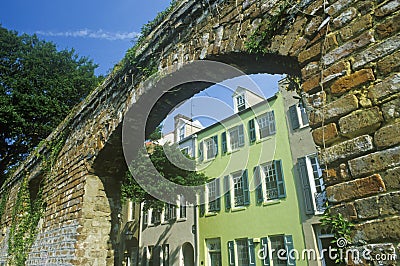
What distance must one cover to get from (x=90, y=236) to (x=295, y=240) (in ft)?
25.6

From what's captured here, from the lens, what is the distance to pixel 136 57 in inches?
145

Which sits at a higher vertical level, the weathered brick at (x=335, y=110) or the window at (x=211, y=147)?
the window at (x=211, y=147)

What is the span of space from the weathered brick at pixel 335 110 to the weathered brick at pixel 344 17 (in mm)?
521

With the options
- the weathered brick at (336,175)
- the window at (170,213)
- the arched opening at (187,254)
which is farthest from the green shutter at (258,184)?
the weathered brick at (336,175)

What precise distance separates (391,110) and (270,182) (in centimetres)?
1004

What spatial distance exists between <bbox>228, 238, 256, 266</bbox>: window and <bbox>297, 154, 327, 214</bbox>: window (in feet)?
9.47

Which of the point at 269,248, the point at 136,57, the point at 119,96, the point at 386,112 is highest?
the point at 136,57

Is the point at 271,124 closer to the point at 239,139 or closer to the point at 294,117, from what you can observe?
the point at 294,117

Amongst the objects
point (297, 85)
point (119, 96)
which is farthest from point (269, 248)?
point (297, 85)

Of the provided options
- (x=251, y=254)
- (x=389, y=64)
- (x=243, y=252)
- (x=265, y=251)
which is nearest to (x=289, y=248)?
(x=265, y=251)

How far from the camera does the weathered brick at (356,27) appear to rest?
1721 mm

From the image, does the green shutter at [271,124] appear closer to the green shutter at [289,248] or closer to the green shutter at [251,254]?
the green shutter at [289,248]

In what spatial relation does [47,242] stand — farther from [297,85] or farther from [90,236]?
[297,85]

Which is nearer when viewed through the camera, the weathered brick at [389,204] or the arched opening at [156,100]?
the weathered brick at [389,204]
